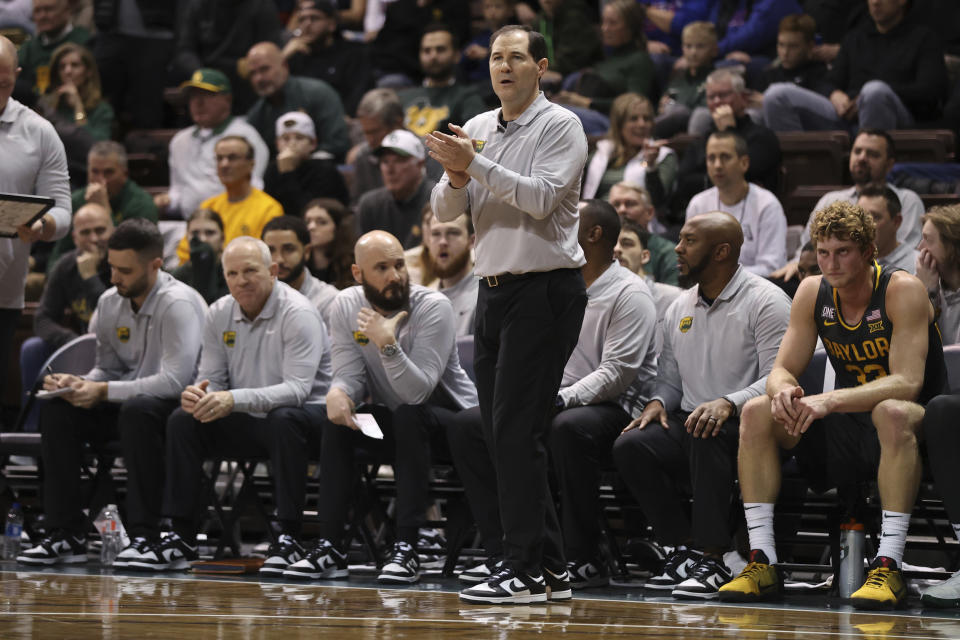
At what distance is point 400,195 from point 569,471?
2962 millimetres

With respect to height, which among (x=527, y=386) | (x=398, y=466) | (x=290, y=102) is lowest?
(x=398, y=466)

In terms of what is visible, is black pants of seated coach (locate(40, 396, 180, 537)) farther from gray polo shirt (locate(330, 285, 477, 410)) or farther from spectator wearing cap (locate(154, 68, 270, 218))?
spectator wearing cap (locate(154, 68, 270, 218))

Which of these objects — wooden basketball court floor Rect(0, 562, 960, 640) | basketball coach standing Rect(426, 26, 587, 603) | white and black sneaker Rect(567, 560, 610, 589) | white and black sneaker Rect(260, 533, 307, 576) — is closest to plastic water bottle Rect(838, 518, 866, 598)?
wooden basketball court floor Rect(0, 562, 960, 640)

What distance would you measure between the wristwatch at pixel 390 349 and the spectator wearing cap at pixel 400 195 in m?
2.20

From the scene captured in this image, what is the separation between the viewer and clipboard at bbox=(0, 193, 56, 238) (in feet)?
14.8

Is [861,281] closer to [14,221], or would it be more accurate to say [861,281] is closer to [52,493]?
[14,221]

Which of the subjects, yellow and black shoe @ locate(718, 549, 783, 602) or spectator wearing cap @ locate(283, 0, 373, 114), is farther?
spectator wearing cap @ locate(283, 0, 373, 114)

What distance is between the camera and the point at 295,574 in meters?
5.07

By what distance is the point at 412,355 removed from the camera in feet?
17.9

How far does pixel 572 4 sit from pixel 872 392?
5.82m

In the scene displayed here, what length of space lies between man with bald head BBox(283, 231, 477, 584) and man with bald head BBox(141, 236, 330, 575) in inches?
6.7

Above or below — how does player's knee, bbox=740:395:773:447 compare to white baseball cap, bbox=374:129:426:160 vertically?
below

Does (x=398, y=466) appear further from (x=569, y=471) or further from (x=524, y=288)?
(x=524, y=288)

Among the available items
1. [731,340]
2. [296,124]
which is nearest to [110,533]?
[731,340]
